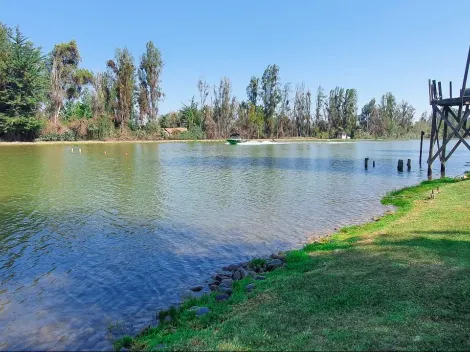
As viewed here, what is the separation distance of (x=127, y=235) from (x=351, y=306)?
9.71m

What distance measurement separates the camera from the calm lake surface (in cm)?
778

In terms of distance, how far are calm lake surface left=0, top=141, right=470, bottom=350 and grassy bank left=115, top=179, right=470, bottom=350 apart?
1716mm

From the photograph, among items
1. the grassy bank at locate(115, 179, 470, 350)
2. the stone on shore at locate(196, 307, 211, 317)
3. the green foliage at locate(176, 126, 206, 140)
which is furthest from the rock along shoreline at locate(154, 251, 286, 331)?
the green foliage at locate(176, 126, 206, 140)

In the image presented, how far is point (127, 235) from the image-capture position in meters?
13.7

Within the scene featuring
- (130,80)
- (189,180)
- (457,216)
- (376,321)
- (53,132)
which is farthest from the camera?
(130,80)

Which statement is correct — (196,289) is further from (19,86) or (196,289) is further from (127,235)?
(19,86)

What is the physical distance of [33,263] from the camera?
10648mm

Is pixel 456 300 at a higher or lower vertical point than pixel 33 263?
higher

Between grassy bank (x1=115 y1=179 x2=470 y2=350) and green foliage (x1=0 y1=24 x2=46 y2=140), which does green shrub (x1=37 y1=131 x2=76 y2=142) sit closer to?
green foliage (x1=0 y1=24 x2=46 y2=140)

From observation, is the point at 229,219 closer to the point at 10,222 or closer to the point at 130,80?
the point at 10,222

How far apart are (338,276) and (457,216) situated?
682 cm

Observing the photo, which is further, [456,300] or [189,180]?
[189,180]

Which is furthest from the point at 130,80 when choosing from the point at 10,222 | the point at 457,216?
the point at 457,216

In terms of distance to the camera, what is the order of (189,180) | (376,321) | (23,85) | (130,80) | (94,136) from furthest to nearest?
(130,80) < (94,136) < (23,85) < (189,180) < (376,321)
